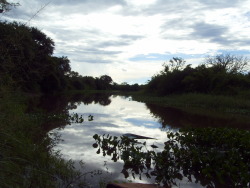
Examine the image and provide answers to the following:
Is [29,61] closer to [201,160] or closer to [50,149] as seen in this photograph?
[50,149]

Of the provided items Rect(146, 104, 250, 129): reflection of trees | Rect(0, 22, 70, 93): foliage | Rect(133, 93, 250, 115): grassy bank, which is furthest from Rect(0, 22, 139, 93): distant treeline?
Rect(133, 93, 250, 115): grassy bank

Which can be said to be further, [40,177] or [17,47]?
[17,47]

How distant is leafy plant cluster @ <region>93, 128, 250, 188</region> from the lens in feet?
17.7

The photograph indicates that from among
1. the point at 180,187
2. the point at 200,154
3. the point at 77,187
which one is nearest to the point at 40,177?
the point at 77,187

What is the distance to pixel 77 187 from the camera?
15.7 ft

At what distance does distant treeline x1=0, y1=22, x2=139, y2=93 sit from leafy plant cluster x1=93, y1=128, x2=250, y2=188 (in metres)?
3.00

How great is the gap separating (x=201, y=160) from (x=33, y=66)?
707cm

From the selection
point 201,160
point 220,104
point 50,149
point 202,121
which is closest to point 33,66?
point 50,149

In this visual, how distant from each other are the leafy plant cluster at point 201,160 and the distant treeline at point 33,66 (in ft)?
9.83

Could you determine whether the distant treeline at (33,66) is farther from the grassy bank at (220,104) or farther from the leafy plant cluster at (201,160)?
the grassy bank at (220,104)

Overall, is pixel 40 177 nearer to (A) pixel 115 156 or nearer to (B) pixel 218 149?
(A) pixel 115 156

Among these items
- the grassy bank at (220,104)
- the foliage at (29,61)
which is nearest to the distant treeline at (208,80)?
the grassy bank at (220,104)

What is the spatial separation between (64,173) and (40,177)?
176 cm

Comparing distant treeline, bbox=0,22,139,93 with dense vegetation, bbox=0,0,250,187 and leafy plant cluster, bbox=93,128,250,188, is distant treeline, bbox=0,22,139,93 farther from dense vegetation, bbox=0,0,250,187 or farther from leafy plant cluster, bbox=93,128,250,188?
leafy plant cluster, bbox=93,128,250,188
